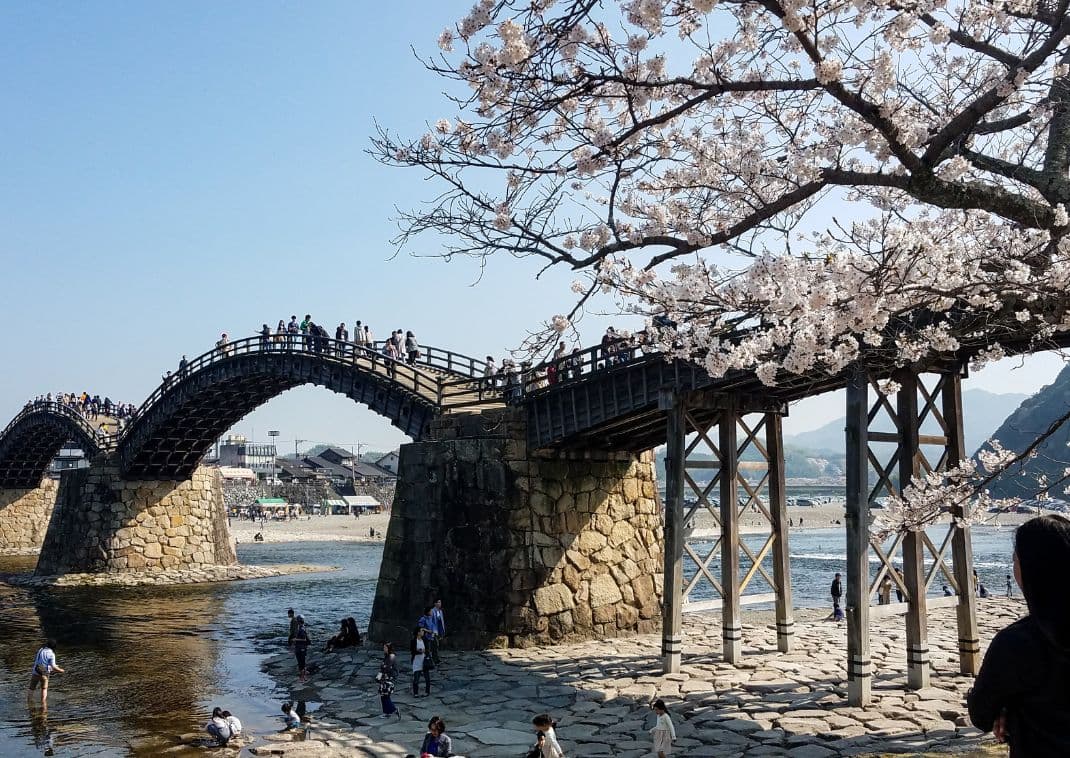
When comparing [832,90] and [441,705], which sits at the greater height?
[832,90]

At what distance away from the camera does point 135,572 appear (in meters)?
38.0

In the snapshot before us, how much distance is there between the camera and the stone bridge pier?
1836 centimetres

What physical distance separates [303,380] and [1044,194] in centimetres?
2650

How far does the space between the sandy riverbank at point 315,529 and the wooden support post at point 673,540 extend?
5534cm

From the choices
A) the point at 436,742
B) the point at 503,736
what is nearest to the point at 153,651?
the point at 503,736

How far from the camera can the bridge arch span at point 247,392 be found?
23.7m

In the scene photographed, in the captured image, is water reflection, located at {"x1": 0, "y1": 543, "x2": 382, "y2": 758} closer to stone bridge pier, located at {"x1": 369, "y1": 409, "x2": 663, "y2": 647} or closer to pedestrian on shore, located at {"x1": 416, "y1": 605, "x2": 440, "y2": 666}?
pedestrian on shore, located at {"x1": 416, "y1": 605, "x2": 440, "y2": 666}

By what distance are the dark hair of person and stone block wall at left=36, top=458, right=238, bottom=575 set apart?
4072cm

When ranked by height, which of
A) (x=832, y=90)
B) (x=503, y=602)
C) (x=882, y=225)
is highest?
(x=832, y=90)

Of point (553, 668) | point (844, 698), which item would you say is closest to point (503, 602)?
point (553, 668)

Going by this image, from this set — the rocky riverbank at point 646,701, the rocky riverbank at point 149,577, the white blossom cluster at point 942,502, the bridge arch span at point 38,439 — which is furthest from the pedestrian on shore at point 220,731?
the bridge arch span at point 38,439

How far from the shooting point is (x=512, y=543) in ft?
60.3

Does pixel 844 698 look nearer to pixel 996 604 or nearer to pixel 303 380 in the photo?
pixel 996 604

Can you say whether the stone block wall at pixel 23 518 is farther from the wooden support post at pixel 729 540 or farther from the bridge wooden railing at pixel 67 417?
the wooden support post at pixel 729 540
